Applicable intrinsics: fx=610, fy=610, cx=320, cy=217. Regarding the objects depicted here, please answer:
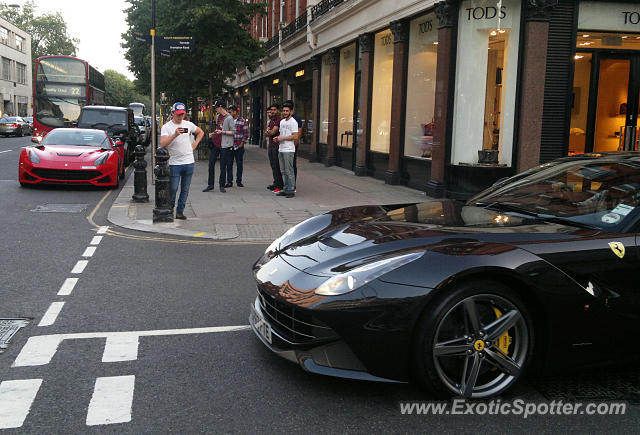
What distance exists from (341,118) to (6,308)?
16.9 meters

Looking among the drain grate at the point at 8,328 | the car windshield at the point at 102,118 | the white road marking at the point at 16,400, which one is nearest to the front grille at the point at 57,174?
the car windshield at the point at 102,118

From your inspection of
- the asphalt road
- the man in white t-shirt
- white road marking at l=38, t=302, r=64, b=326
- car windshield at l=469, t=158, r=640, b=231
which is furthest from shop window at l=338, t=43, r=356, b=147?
car windshield at l=469, t=158, r=640, b=231

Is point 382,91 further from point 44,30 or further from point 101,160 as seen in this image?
point 44,30

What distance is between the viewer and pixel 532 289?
3.29 m

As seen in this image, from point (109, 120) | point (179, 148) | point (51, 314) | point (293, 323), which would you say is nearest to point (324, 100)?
point (109, 120)

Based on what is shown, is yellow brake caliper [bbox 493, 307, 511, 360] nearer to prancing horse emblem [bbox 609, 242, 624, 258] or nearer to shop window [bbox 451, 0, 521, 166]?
prancing horse emblem [bbox 609, 242, 624, 258]

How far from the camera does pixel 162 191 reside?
30.9 feet

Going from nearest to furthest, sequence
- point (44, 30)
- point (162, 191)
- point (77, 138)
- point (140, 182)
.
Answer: point (162, 191)
point (140, 182)
point (77, 138)
point (44, 30)

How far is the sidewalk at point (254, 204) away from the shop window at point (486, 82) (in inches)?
65.5

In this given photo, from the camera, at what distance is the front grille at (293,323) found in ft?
10.7

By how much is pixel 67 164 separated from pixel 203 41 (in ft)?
39.0

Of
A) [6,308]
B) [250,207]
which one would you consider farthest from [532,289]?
[250,207]

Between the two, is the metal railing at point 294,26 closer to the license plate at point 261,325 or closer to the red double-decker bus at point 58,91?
the red double-decker bus at point 58,91

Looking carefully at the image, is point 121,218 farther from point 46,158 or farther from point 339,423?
point 339,423
